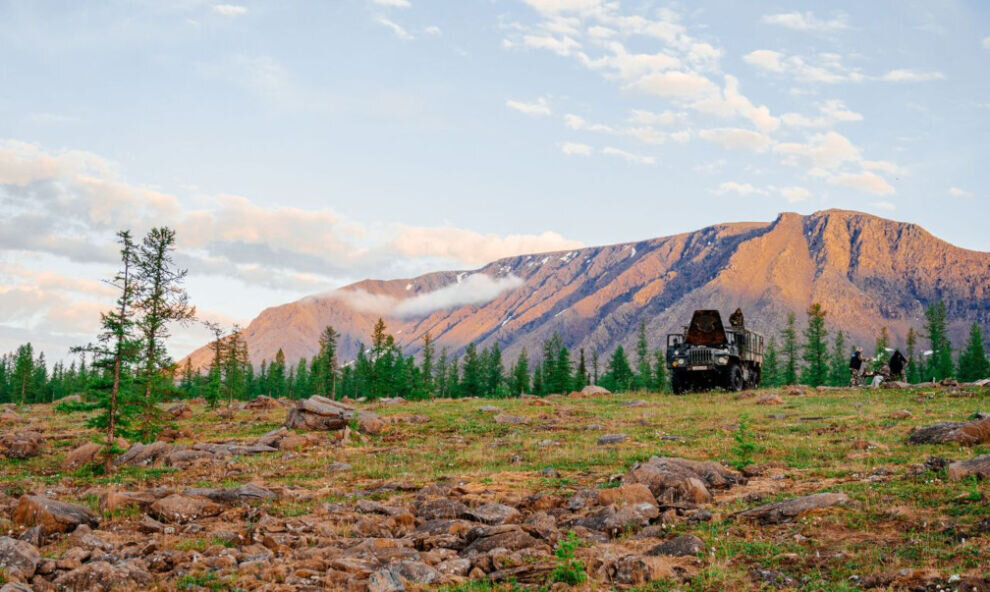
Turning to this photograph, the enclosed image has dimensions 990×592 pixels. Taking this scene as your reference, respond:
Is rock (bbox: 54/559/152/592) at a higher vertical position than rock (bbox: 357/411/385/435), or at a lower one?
lower

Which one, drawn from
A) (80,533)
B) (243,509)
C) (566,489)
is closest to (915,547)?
(566,489)

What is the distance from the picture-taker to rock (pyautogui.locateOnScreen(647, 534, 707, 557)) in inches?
443

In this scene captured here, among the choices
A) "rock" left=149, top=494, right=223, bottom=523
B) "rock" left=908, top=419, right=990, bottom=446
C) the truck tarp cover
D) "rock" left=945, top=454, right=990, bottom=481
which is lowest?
"rock" left=149, top=494, right=223, bottom=523

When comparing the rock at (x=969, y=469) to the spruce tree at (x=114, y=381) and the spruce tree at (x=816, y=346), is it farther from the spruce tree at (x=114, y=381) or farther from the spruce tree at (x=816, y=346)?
the spruce tree at (x=816, y=346)

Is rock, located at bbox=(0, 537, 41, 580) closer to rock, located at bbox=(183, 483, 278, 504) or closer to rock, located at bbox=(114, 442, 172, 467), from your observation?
rock, located at bbox=(183, 483, 278, 504)

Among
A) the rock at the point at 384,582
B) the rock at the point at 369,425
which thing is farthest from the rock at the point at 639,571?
the rock at the point at 369,425

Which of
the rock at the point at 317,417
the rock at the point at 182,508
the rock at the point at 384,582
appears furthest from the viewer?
the rock at the point at 317,417

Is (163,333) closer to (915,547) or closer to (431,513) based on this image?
(431,513)

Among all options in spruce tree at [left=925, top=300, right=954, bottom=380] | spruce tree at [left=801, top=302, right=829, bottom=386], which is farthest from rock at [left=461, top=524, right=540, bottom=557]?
spruce tree at [left=925, top=300, right=954, bottom=380]

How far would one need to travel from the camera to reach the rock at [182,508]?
14883 mm

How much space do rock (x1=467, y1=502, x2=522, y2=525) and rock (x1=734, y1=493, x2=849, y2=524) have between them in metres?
4.47

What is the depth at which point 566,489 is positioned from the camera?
17203mm

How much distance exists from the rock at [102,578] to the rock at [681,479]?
33.0ft

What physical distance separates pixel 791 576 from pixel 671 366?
116ft
